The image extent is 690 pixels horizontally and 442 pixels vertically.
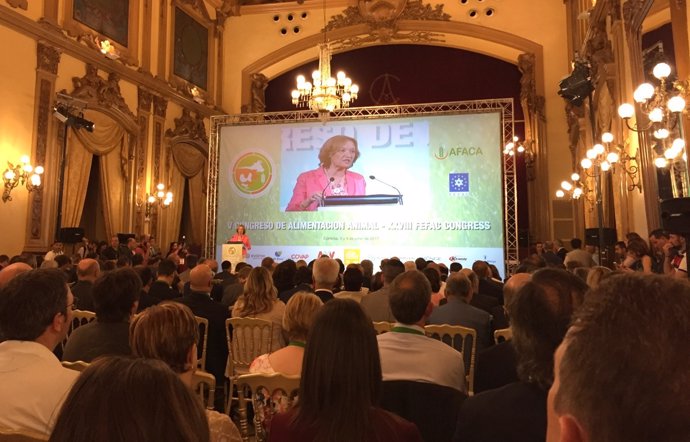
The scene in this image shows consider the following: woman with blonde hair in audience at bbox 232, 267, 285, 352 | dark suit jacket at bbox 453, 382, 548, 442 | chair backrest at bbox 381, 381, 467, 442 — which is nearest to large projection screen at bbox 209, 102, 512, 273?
woman with blonde hair in audience at bbox 232, 267, 285, 352

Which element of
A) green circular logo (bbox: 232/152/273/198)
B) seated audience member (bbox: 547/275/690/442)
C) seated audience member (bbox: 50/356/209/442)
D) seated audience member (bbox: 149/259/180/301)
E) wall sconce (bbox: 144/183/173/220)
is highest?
green circular logo (bbox: 232/152/273/198)

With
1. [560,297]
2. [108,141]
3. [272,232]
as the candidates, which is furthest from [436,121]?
[560,297]

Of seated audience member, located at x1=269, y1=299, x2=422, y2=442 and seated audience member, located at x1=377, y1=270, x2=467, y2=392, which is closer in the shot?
seated audience member, located at x1=269, y1=299, x2=422, y2=442

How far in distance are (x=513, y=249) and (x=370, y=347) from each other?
36.7ft

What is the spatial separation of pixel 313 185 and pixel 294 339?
32.0 feet

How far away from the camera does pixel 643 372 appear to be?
54 centimetres

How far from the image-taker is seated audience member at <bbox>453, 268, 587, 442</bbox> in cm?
140

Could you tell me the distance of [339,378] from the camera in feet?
4.66

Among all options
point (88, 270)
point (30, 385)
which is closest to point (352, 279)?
point (88, 270)

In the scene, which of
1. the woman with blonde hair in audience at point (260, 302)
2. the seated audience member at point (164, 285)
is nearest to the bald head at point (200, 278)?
→ the woman with blonde hair in audience at point (260, 302)

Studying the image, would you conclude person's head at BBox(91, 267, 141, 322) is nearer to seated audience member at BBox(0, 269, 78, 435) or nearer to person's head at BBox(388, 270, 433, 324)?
seated audience member at BBox(0, 269, 78, 435)

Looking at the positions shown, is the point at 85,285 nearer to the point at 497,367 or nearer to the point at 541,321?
the point at 497,367

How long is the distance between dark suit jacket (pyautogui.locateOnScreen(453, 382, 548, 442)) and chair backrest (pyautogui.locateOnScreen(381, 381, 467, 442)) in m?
0.45

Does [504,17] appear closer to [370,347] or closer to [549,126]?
[549,126]
